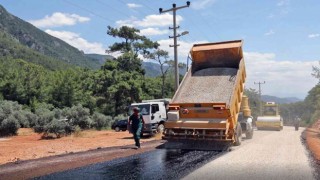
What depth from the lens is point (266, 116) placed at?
35.4 metres

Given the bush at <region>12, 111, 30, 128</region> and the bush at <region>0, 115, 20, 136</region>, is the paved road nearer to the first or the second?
the bush at <region>0, 115, 20, 136</region>

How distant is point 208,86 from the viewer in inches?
590

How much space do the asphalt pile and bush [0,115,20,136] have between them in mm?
14750

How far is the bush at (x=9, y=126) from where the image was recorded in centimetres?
2398

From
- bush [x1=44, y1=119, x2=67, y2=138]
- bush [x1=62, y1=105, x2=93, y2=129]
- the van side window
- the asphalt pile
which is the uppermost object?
the asphalt pile

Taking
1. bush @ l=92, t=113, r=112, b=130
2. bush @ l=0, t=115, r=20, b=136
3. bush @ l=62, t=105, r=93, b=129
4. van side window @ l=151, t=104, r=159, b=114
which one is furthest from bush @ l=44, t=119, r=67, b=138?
bush @ l=92, t=113, r=112, b=130

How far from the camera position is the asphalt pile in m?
14.3

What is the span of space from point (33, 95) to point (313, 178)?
42114 mm

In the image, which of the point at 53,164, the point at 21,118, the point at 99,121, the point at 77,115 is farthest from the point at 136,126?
the point at 99,121

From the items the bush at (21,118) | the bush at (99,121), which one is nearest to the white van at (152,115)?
the bush at (99,121)

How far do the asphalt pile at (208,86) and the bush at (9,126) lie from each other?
14750 mm

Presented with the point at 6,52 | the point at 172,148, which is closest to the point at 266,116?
the point at 172,148

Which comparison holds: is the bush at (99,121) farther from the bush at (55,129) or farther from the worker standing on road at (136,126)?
the worker standing on road at (136,126)

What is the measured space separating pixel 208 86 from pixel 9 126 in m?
16.2
